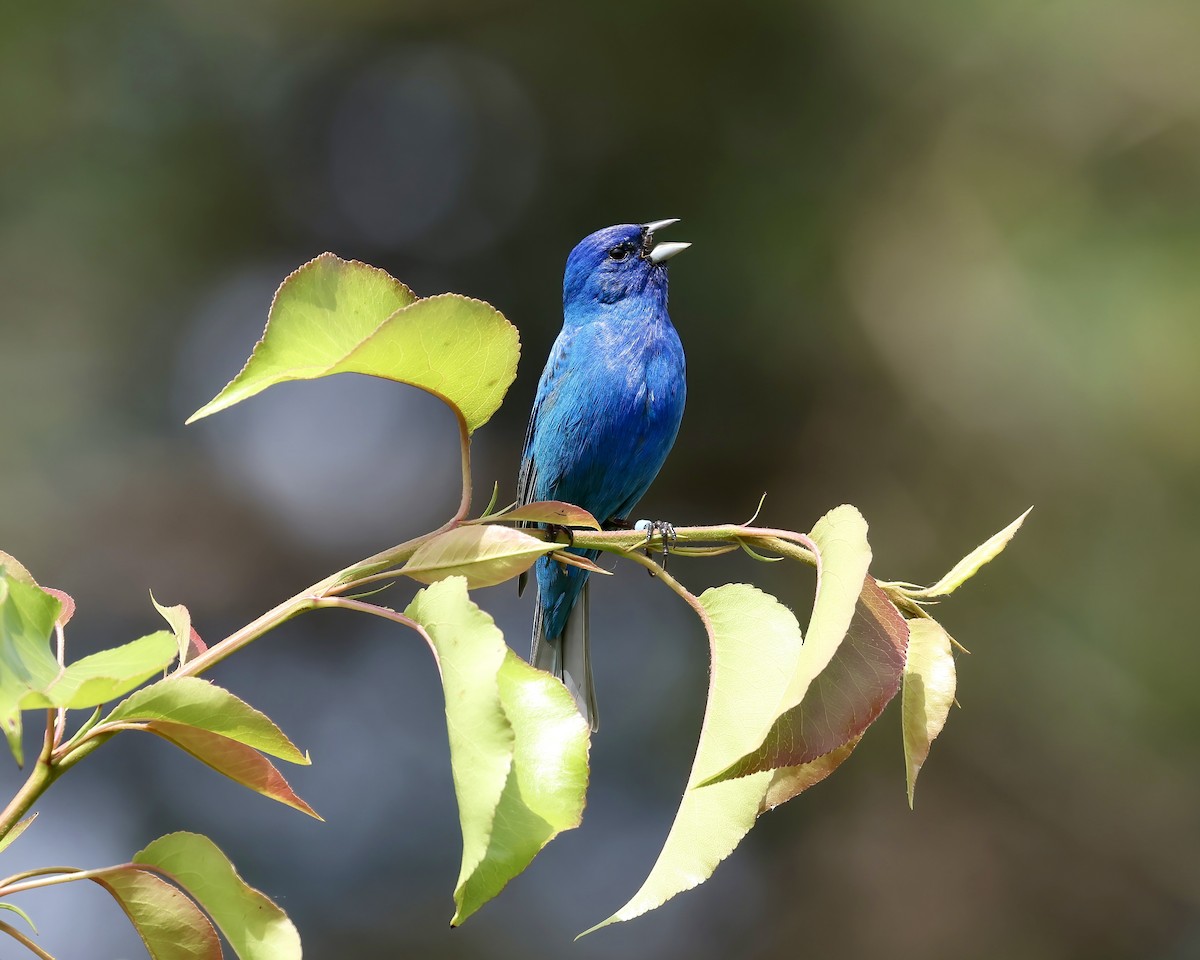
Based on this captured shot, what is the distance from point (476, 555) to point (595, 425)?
195 centimetres

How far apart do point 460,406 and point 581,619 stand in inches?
86.8

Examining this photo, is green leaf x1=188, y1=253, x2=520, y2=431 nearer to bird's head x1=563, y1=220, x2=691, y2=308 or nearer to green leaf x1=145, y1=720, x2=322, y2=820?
green leaf x1=145, y1=720, x2=322, y2=820

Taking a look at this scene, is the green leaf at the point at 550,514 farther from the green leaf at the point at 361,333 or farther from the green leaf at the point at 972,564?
the green leaf at the point at 972,564

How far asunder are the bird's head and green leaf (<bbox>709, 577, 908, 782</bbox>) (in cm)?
253

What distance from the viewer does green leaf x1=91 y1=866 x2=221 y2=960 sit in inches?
40.8

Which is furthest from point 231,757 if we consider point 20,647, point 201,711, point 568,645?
point 568,645

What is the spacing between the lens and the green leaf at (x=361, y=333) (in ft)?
3.25

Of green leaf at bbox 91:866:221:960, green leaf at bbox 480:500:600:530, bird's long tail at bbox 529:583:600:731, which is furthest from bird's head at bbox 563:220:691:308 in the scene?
green leaf at bbox 91:866:221:960

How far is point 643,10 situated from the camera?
7.07 m

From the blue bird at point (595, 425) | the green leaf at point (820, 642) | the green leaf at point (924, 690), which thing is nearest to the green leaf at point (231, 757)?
the green leaf at point (820, 642)

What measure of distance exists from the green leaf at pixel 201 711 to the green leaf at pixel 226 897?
0.16m

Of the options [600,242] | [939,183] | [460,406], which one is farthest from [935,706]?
[939,183]

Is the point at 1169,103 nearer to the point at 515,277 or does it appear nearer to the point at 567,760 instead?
the point at 515,277

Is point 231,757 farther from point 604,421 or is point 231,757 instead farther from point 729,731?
point 604,421
